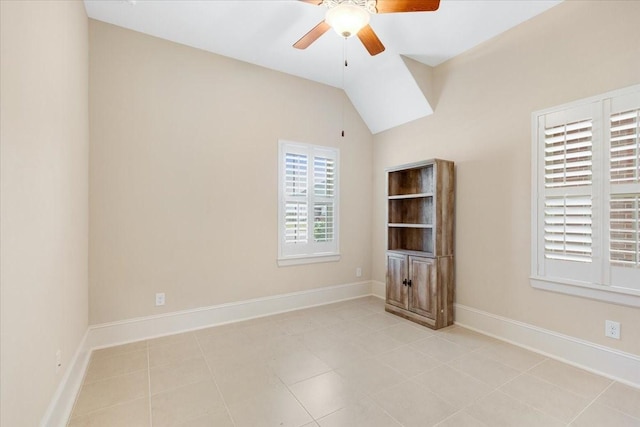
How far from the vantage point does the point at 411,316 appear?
3.52m

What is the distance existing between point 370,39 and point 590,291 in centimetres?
273

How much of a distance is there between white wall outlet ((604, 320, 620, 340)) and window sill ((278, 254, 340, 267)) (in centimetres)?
284

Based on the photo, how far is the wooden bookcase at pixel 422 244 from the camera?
131 inches

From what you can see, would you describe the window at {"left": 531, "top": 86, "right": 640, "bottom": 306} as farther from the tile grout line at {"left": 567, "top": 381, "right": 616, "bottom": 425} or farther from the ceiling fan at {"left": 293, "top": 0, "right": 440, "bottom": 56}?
the ceiling fan at {"left": 293, "top": 0, "right": 440, "bottom": 56}

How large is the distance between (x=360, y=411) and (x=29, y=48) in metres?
2.73

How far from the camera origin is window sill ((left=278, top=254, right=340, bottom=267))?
3900 millimetres

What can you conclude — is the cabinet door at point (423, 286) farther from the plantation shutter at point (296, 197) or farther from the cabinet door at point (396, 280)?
the plantation shutter at point (296, 197)

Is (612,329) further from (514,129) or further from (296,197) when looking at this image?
(296,197)

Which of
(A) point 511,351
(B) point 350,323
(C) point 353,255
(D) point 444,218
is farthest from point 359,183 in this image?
(A) point 511,351

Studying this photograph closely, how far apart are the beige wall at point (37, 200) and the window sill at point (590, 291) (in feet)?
11.8

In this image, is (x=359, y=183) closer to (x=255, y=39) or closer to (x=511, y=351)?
(x=255, y=39)

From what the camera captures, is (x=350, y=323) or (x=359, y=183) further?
(x=359, y=183)

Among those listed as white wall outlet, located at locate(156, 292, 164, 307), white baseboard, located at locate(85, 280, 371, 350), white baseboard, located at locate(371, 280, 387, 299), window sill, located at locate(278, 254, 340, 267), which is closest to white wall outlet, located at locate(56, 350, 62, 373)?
white baseboard, located at locate(85, 280, 371, 350)

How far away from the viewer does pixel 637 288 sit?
2.19m
